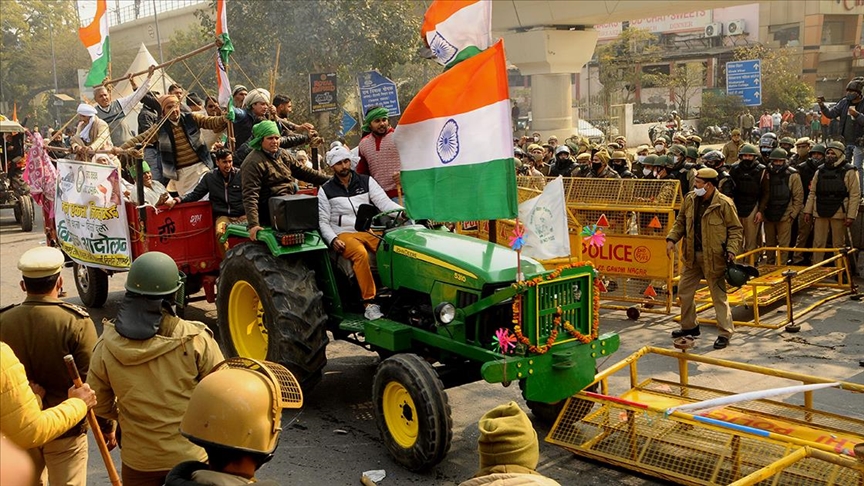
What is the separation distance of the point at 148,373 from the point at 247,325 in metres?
4.15

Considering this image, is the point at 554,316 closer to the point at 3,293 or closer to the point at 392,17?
the point at 3,293

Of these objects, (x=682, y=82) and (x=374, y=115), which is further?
(x=682, y=82)

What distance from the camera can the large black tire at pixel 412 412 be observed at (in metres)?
5.88

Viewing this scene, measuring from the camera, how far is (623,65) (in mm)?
46250

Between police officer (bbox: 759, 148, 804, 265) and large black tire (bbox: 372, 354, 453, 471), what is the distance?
25.1 ft

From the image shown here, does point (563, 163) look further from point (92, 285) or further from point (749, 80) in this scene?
point (92, 285)

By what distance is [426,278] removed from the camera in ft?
22.1

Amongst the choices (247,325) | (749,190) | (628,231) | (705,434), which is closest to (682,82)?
(749,190)

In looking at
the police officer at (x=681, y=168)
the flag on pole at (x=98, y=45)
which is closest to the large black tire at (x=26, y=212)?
the flag on pole at (x=98, y=45)

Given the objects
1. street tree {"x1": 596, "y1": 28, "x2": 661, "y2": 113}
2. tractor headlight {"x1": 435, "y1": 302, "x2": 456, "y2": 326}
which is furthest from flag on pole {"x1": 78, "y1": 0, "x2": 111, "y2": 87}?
street tree {"x1": 596, "y1": 28, "x2": 661, "y2": 113}

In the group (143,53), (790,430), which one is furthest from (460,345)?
(143,53)

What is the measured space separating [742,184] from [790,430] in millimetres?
6963

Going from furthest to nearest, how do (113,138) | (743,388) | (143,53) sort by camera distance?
(143,53)
(113,138)
(743,388)

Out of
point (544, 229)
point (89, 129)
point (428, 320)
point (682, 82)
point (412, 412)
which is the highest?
point (682, 82)
